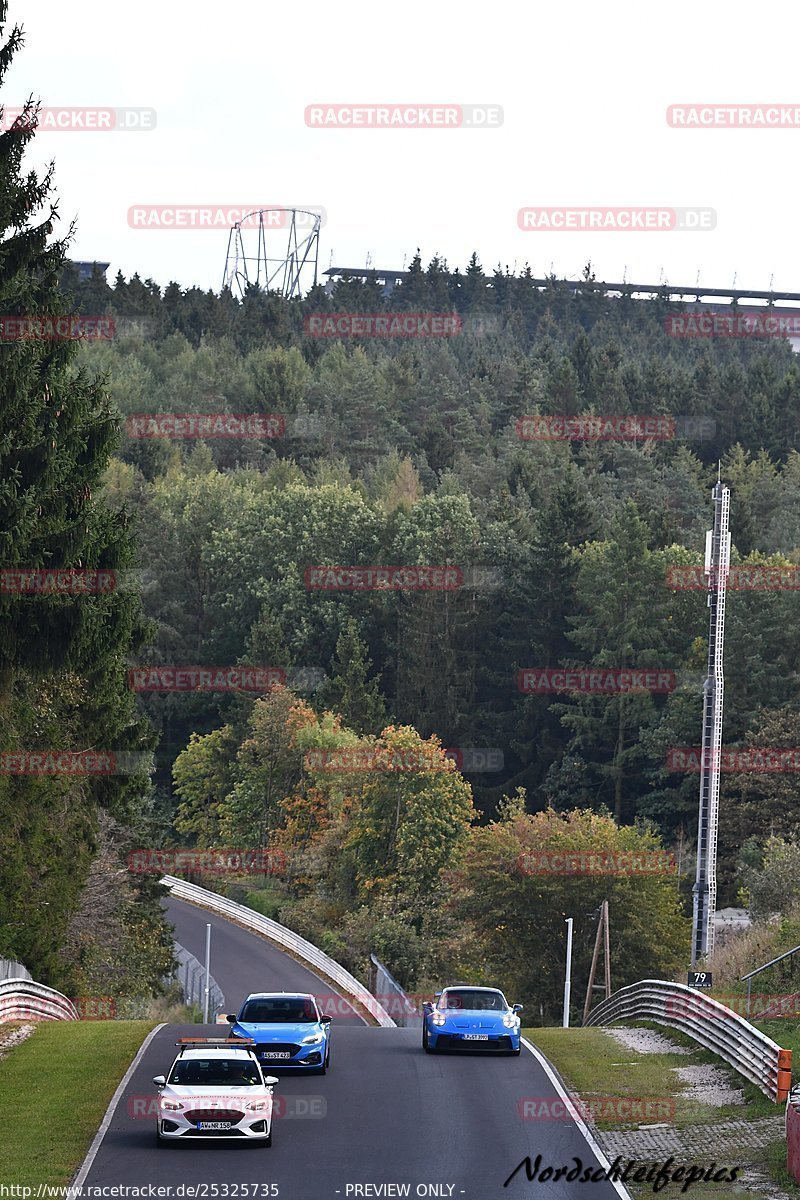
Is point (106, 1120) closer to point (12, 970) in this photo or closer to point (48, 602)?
point (48, 602)

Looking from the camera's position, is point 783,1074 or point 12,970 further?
point 12,970

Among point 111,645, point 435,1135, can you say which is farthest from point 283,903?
point 435,1135

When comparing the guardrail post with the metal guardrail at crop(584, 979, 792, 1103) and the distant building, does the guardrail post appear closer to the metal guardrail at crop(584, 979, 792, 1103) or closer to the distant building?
the metal guardrail at crop(584, 979, 792, 1103)

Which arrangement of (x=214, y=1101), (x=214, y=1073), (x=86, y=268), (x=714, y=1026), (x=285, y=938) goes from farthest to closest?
(x=86, y=268) < (x=285, y=938) < (x=714, y=1026) < (x=214, y=1073) < (x=214, y=1101)

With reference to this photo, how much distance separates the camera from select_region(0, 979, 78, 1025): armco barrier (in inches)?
1332

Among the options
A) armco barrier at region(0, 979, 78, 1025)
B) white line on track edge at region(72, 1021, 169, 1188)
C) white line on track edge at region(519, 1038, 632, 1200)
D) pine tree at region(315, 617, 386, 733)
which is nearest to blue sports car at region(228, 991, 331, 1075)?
white line on track edge at region(72, 1021, 169, 1188)

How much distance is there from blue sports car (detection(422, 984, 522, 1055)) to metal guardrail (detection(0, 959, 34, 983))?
10.6 m

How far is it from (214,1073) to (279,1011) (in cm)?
613

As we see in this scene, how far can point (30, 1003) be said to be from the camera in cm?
3644

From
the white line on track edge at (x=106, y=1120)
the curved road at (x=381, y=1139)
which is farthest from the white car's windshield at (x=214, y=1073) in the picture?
the white line on track edge at (x=106, y=1120)

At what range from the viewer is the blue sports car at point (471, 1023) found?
97.8 feet

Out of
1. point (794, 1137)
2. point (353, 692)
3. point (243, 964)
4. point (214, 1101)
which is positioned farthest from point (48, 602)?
point (353, 692)

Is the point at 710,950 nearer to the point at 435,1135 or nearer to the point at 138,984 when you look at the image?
the point at 138,984

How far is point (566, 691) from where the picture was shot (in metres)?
111
